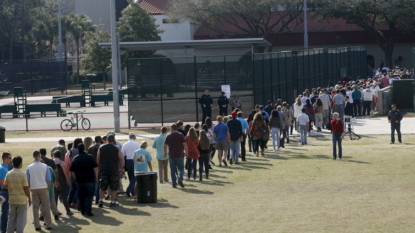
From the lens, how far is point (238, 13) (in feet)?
239

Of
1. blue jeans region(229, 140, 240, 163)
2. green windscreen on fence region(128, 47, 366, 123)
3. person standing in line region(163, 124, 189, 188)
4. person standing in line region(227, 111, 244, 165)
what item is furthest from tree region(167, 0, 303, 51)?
person standing in line region(163, 124, 189, 188)

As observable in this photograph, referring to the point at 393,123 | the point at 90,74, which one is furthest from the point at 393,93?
the point at 90,74

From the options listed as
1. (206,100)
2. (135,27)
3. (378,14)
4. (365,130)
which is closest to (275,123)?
(365,130)

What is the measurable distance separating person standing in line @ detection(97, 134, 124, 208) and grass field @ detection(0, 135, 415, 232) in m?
0.59

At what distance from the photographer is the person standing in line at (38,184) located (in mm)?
12797

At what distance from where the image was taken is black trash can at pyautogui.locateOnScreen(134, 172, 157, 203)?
15375mm

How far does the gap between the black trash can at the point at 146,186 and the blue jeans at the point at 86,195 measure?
1.44 m

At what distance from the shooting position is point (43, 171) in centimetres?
1284

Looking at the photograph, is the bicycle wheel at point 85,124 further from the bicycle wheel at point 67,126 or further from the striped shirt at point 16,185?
the striped shirt at point 16,185

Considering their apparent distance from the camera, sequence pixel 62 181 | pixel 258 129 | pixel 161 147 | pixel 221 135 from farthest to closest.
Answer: pixel 258 129, pixel 221 135, pixel 161 147, pixel 62 181

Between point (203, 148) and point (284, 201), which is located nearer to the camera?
point (284, 201)

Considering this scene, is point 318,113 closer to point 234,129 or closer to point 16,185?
point 234,129

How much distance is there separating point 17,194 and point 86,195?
2.46 meters

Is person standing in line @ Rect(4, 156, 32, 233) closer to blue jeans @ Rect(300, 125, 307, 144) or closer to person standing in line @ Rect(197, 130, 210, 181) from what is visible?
person standing in line @ Rect(197, 130, 210, 181)
